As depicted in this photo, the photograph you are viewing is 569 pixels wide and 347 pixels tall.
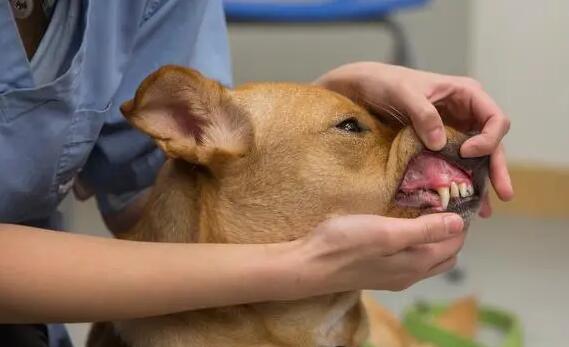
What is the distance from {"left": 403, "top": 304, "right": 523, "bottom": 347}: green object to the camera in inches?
61.4

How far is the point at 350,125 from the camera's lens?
1071 millimetres

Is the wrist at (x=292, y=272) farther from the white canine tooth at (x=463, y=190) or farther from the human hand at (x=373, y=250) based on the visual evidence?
the white canine tooth at (x=463, y=190)

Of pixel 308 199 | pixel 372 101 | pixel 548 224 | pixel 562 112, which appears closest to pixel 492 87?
pixel 562 112

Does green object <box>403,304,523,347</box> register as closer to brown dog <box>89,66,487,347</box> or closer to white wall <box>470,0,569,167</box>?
brown dog <box>89,66,487,347</box>

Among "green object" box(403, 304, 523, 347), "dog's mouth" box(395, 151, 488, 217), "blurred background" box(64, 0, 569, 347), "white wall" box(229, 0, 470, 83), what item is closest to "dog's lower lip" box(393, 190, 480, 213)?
"dog's mouth" box(395, 151, 488, 217)

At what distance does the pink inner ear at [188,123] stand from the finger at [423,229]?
29 cm

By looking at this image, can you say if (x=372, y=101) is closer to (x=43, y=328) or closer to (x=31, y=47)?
(x=31, y=47)

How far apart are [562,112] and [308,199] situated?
Result: 187cm

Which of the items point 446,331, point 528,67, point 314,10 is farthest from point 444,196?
point 528,67

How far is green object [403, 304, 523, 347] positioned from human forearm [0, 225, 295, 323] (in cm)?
68

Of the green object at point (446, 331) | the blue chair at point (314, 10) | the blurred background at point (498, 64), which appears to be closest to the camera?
the green object at point (446, 331)

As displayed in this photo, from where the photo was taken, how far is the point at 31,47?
3.47 ft

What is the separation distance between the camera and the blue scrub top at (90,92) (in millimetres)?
996

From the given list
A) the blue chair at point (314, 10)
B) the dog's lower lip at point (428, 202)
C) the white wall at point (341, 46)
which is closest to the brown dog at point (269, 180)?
the dog's lower lip at point (428, 202)
